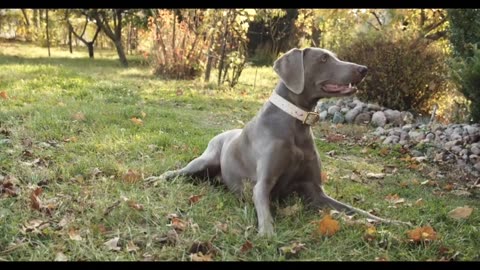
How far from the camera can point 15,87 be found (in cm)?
884

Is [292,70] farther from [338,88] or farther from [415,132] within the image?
[415,132]

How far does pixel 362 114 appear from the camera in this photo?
8.29 meters

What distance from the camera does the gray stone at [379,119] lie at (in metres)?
8.01

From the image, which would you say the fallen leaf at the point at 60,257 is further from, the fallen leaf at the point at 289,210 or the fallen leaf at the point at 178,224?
the fallen leaf at the point at 289,210

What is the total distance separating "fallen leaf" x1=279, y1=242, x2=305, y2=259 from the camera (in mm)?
2849

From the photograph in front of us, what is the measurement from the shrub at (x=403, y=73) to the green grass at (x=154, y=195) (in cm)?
167

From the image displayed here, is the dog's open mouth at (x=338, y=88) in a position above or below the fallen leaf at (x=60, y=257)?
above

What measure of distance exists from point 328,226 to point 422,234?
1.88 feet

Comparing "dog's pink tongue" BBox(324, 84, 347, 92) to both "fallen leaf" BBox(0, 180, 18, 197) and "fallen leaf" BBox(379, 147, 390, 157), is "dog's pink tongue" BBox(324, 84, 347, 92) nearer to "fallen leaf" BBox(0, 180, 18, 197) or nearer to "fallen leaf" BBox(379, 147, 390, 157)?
"fallen leaf" BBox(0, 180, 18, 197)

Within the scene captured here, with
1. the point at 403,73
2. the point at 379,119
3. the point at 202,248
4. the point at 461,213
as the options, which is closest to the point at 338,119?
the point at 379,119

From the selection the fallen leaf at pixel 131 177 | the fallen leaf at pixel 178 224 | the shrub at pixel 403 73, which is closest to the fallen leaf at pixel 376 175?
the fallen leaf at pixel 131 177

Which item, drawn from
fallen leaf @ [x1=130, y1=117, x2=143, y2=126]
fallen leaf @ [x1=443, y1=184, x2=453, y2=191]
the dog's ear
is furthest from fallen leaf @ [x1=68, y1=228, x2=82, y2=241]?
fallen leaf @ [x1=130, y1=117, x2=143, y2=126]

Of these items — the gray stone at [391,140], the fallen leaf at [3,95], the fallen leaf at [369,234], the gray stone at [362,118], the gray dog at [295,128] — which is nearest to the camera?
the fallen leaf at [369,234]
